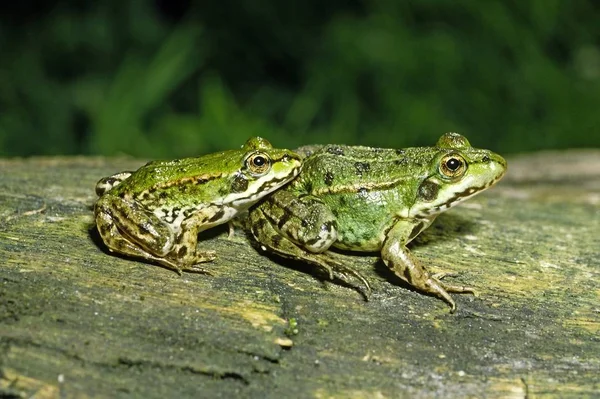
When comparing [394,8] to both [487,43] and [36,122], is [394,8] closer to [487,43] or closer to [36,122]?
[487,43]

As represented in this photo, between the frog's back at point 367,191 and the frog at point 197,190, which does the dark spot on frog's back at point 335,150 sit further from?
the frog at point 197,190

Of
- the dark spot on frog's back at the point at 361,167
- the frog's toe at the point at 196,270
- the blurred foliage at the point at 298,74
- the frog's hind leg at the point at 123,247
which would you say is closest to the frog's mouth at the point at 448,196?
the dark spot on frog's back at the point at 361,167

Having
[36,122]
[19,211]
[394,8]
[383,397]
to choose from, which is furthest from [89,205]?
[394,8]

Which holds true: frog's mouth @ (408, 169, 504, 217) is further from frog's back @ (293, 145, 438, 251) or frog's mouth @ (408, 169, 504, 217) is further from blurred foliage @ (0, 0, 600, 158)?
blurred foliage @ (0, 0, 600, 158)

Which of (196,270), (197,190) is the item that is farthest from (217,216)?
(196,270)

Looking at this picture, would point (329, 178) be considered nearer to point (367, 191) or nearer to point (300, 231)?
point (367, 191)

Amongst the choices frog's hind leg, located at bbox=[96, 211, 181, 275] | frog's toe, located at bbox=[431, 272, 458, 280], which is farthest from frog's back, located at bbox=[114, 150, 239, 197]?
frog's toe, located at bbox=[431, 272, 458, 280]
